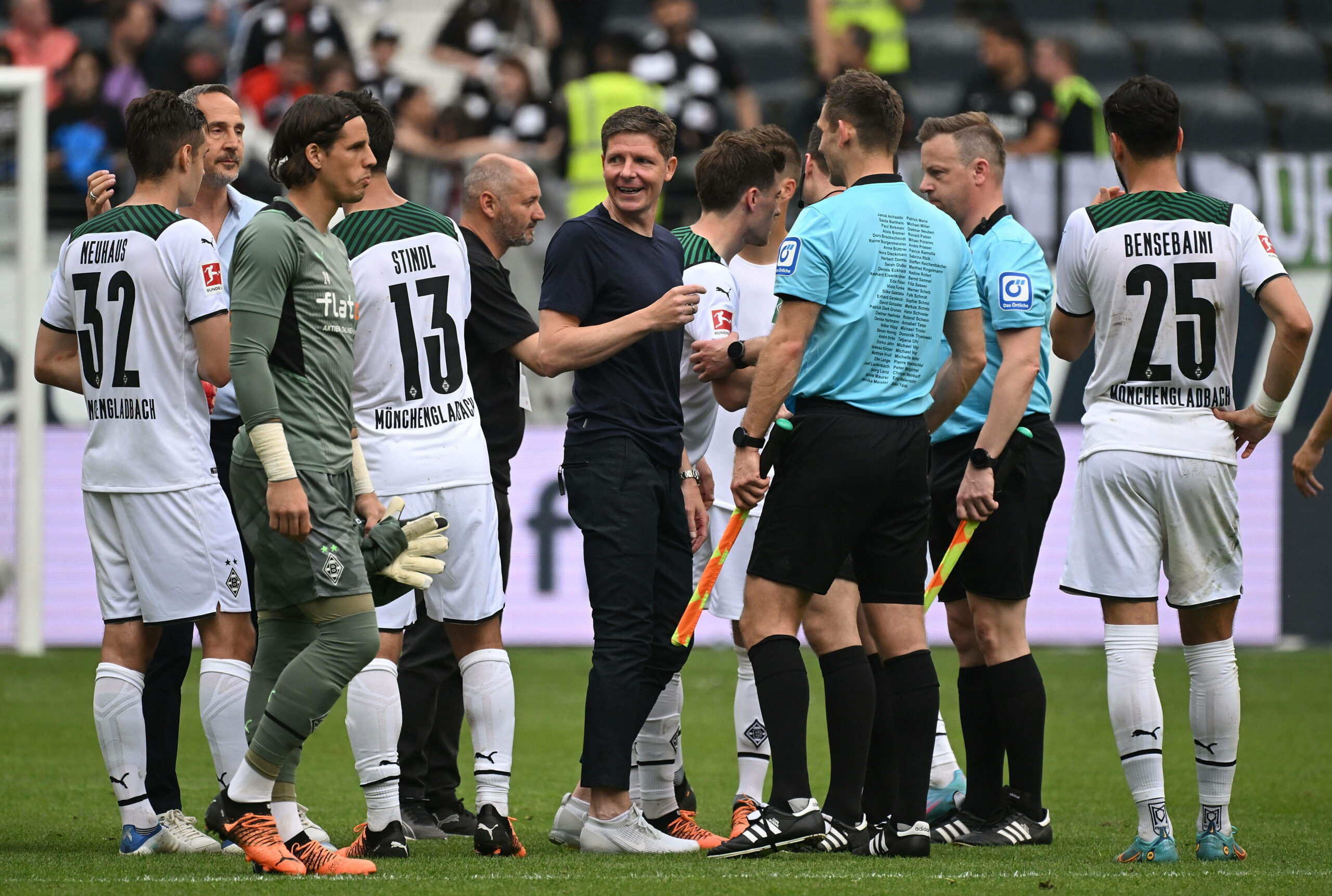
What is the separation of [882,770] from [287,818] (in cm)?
181

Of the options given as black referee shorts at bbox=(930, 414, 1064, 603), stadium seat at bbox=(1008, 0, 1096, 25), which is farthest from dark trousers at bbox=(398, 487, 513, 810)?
stadium seat at bbox=(1008, 0, 1096, 25)

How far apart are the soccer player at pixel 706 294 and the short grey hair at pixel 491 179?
1.93ft

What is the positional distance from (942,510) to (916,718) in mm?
991

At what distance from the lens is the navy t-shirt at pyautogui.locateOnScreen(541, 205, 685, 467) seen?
197 inches

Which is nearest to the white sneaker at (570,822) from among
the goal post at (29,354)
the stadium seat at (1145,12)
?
the goal post at (29,354)

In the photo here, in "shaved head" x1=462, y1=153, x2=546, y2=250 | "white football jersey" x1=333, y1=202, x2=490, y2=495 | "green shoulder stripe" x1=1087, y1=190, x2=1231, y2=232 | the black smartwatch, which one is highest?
"shaved head" x1=462, y1=153, x2=546, y2=250

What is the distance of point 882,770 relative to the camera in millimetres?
5070

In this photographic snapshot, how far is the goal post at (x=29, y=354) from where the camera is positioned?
1059cm

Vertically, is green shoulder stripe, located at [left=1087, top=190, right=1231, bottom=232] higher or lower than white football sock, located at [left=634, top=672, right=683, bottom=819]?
higher

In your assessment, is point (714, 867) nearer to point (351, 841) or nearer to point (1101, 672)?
point (351, 841)

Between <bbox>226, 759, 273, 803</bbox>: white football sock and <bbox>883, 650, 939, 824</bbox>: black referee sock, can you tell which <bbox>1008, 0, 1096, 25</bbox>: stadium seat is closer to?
<bbox>883, 650, 939, 824</bbox>: black referee sock

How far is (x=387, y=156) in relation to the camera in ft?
17.2

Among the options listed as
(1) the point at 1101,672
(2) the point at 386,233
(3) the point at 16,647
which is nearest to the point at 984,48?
(1) the point at 1101,672

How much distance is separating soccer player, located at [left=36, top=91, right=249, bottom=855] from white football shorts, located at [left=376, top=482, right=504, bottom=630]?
1.93 ft
